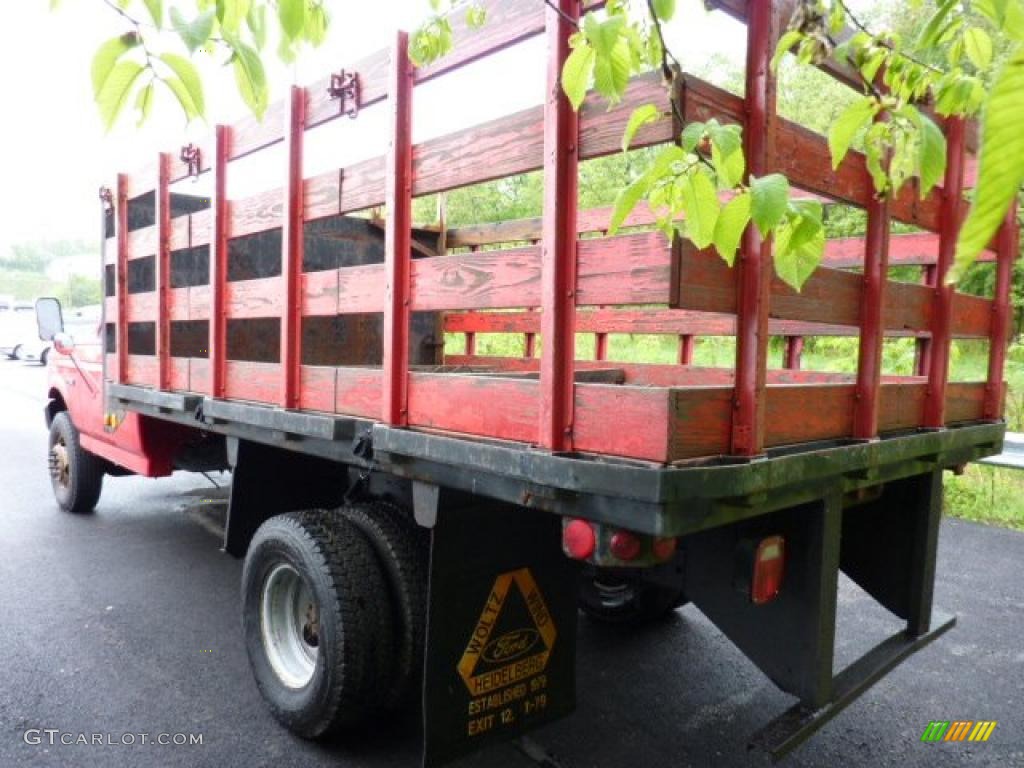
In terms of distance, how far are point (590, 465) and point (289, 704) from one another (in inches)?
72.0

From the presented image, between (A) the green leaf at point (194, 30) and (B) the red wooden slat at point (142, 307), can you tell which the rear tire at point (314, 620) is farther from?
(A) the green leaf at point (194, 30)

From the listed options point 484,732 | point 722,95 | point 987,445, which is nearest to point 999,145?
point 722,95

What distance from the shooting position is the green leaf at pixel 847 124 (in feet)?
4.28

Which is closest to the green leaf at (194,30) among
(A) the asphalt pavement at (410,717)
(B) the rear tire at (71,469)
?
(A) the asphalt pavement at (410,717)

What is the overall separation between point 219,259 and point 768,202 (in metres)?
2.93

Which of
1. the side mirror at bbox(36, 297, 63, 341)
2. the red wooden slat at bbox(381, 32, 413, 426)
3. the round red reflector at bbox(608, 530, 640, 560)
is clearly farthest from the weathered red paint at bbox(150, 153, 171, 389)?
the round red reflector at bbox(608, 530, 640, 560)

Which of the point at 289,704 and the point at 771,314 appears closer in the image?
the point at 771,314

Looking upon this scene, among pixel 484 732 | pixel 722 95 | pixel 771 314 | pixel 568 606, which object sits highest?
pixel 722 95

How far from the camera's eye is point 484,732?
8.31ft

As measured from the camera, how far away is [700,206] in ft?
4.16

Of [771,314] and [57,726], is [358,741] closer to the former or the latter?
[57,726]

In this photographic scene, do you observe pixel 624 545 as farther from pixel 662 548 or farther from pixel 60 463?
pixel 60 463

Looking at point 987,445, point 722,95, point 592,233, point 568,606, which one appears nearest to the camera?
point 722,95

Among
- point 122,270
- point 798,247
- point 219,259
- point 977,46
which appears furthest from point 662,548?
point 122,270
